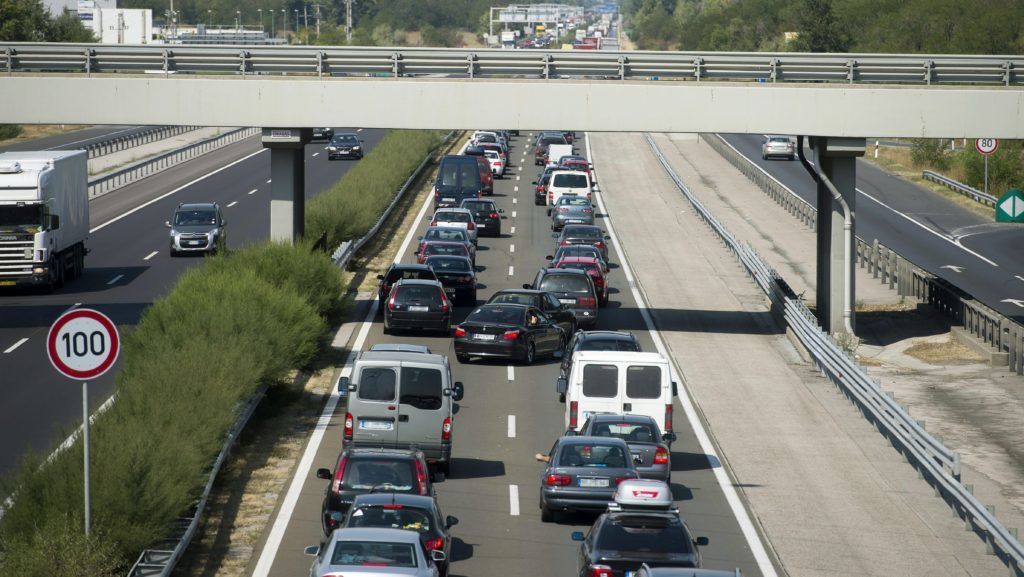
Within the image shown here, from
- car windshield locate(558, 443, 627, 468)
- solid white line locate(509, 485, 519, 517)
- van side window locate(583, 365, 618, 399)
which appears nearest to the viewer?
car windshield locate(558, 443, 627, 468)

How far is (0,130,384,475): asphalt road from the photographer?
2550 cm

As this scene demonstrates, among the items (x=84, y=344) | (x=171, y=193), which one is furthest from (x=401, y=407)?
(x=171, y=193)

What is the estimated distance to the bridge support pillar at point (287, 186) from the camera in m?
36.2

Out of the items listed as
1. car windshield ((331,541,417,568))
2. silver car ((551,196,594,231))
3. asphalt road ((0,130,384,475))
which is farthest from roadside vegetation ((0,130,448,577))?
silver car ((551,196,594,231))

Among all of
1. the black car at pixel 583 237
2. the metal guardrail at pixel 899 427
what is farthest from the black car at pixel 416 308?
the black car at pixel 583 237

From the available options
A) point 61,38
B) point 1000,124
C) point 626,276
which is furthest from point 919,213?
point 61,38

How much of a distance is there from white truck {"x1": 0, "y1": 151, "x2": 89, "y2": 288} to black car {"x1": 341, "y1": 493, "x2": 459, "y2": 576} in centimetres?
2694

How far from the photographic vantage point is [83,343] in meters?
14.5

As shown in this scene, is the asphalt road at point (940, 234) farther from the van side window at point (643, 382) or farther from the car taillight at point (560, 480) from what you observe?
the car taillight at point (560, 480)

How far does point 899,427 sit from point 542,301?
39.7ft

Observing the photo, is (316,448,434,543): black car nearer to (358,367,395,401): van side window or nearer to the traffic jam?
the traffic jam

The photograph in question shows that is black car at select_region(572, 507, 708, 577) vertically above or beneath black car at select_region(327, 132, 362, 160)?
beneath

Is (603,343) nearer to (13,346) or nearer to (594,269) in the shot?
(594,269)

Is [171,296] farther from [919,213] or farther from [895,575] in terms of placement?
[919,213]
